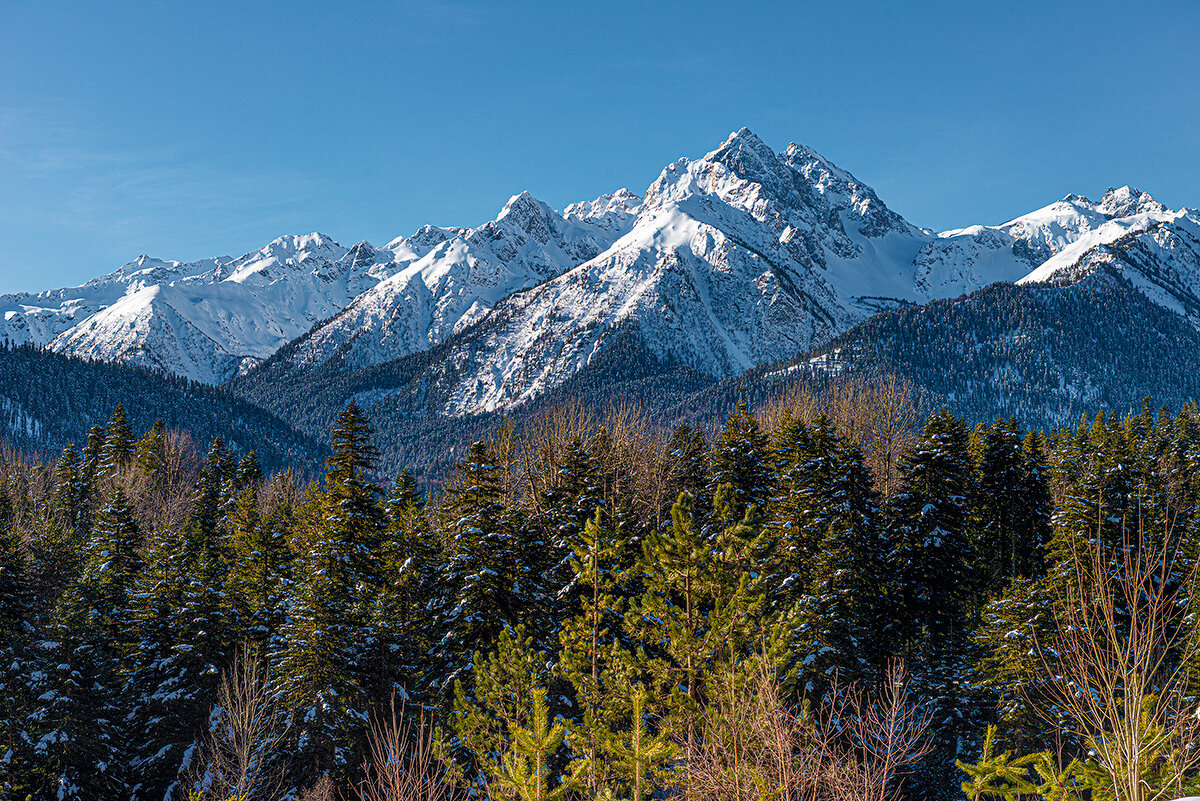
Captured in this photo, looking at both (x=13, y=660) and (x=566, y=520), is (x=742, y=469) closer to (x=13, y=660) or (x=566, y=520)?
(x=566, y=520)

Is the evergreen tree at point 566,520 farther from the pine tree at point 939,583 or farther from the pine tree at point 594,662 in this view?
the pine tree at point 939,583

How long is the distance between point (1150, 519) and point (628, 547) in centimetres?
2825

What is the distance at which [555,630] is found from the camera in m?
29.4

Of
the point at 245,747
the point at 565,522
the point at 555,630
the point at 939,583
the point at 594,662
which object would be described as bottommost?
the point at 939,583

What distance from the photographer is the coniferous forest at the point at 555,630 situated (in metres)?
20.4

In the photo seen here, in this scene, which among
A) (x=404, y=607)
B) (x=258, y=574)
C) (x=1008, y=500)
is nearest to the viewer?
(x=404, y=607)

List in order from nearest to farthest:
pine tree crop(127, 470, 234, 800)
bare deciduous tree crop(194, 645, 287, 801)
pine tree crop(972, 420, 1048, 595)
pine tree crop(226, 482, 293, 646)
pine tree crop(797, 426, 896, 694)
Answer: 1. bare deciduous tree crop(194, 645, 287, 801)
2. pine tree crop(127, 470, 234, 800)
3. pine tree crop(797, 426, 896, 694)
4. pine tree crop(226, 482, 293, 646)
5. pine tree crop(972, 420, 1048, 595)

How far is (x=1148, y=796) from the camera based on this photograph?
847cm

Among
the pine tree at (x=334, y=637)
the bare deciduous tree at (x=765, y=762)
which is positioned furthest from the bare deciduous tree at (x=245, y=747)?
the bare deciduous tree at (x=765, y=762)

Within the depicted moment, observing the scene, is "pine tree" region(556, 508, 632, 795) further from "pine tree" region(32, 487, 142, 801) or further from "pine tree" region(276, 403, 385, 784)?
"pine tree" region(32, 487, 142, 801)

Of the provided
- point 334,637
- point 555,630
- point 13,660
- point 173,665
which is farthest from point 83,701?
point 555,630

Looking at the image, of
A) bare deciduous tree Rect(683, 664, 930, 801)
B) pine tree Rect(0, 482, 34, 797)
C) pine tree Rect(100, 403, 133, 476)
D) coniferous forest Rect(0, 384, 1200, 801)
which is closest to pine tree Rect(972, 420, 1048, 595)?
coniferous forest Rect(0, 384, 1200, 801)

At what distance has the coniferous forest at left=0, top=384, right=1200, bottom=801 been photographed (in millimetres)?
20375

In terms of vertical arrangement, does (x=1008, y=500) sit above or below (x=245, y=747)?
above
